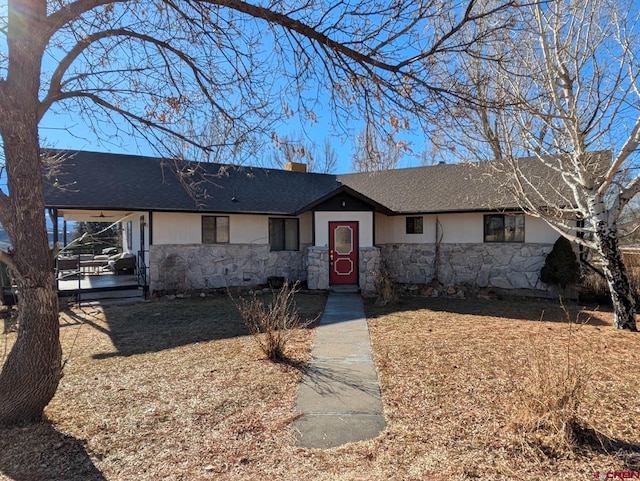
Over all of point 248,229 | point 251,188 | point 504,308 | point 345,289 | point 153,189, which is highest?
point 251,188

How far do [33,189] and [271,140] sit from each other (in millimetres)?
2784

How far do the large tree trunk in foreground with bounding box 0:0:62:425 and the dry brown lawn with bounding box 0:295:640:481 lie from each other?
0.37 m

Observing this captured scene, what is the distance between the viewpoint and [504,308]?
1022 centimetres

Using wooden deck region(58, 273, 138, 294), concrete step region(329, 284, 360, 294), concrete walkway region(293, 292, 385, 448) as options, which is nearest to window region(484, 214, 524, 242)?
concrete step region(329, 284, 360, 294)

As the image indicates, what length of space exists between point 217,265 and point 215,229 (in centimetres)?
127

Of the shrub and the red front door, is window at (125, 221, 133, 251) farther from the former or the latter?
the shrub

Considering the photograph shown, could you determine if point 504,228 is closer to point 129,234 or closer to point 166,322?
point 166,322

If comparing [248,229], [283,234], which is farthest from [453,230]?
[248,229]

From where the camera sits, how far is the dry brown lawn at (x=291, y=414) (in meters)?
2.93

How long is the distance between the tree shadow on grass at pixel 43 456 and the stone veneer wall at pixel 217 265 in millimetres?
8607

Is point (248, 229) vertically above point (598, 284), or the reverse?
point (248, 229)

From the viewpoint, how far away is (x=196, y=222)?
12.5m

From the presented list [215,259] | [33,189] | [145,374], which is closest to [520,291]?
[215,259]

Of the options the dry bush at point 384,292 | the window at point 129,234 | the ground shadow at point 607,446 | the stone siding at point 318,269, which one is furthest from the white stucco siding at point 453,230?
the window at point 129,234
